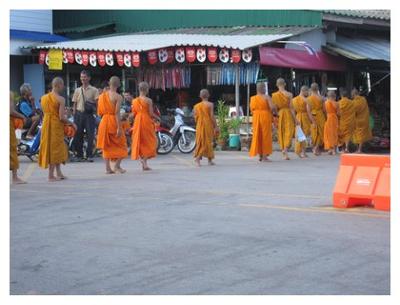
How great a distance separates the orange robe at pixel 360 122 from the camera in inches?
739

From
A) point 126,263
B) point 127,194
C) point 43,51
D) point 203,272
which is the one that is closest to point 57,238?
point 126,263

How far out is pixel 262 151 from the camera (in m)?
15.6

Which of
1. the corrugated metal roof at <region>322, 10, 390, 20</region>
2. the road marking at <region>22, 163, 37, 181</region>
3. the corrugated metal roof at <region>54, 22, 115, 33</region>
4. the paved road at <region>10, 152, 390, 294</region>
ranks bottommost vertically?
the paved road at <region>10, 152, 390, 294</region>

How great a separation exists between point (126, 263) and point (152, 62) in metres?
13.7

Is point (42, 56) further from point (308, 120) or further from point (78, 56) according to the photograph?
point (308, 120)

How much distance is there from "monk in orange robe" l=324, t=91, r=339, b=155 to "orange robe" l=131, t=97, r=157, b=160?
5.42 m

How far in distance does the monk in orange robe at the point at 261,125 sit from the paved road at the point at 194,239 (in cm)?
344

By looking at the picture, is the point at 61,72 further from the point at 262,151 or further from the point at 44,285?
the point at 44,285

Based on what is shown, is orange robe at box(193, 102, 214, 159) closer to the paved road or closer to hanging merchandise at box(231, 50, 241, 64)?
the paved road

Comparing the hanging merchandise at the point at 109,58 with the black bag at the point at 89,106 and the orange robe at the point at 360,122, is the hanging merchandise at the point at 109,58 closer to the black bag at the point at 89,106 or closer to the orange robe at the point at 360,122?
the black bag at the point at 89,106

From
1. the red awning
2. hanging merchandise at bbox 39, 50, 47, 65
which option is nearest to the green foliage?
the red awning

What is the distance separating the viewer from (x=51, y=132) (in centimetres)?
1202

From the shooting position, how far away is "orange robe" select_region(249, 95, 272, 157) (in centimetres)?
1549

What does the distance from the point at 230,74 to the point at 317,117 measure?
108 inches
